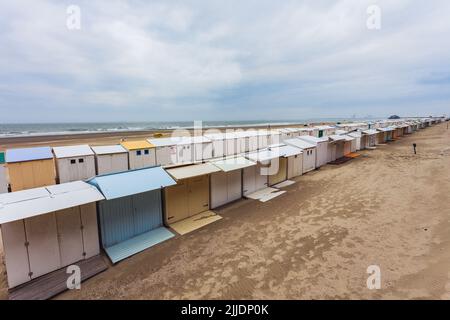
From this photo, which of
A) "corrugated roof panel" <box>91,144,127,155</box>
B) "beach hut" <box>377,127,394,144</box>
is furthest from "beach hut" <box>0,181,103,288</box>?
"beach hut" <box>377,127,394,144</box>

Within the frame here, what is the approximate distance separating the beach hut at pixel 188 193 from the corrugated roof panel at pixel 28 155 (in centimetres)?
876

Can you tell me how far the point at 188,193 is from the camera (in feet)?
30.6

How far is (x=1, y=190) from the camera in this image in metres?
11.3

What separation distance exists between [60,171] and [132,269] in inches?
391

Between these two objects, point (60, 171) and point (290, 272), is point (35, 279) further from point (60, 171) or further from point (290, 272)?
point (60, 171)

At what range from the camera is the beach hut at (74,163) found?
12.8m

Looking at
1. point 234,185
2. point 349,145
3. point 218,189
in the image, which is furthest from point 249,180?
point 349,145

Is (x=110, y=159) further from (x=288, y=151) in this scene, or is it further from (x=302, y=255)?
(x=302, y=255)

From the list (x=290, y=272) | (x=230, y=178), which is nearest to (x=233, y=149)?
(x=230, y=178)

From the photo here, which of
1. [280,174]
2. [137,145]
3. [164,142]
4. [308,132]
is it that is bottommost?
[280,174]

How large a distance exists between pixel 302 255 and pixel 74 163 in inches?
534

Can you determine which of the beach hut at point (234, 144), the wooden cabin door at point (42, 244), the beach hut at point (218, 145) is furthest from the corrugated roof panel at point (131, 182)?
the beach hut at point (234, 144)

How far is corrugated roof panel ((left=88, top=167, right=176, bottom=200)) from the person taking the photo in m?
6.70

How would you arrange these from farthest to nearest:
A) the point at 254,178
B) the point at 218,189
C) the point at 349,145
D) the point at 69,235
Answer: the point at 349,145 < the point at 254,178 < the point at 218,189 < the point at 69,235
